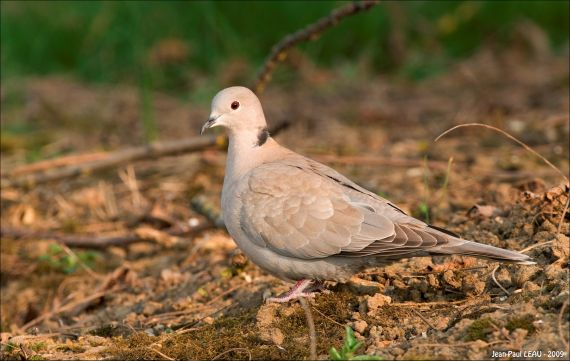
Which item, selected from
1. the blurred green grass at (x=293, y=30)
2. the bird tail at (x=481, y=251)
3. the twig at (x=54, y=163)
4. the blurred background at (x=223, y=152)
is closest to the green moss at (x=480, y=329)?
the blurred background at (x=223, y=152)

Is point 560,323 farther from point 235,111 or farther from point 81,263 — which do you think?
point 81,263

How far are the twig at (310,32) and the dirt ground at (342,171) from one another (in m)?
0.93

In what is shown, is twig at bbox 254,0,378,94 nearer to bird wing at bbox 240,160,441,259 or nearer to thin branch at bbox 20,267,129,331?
bird wing at bbox 240,160,441,259

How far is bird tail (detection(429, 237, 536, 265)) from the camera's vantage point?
3549 mm

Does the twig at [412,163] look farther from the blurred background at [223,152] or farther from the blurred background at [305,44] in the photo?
the blurred background at [305,44]

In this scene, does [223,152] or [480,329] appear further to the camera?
[223,152]

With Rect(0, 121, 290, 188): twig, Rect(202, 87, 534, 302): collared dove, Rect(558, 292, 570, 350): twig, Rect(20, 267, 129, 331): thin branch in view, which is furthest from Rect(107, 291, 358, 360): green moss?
Rect(0, 121, 290, 188): twig

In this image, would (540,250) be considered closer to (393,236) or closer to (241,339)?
(393,236)

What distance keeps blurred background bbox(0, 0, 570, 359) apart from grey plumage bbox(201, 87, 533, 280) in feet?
0.74

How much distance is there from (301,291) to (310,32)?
2.02 meters

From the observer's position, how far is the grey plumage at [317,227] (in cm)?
377

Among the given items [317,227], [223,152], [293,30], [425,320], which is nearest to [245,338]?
[317,227]

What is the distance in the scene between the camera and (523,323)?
319 centimetres

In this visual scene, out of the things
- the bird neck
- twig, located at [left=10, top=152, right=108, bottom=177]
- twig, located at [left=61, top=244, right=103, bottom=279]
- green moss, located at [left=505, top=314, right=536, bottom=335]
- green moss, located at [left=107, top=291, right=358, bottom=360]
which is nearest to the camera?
green moss, located at [left=505, top=314, right=536, bottom=335]
